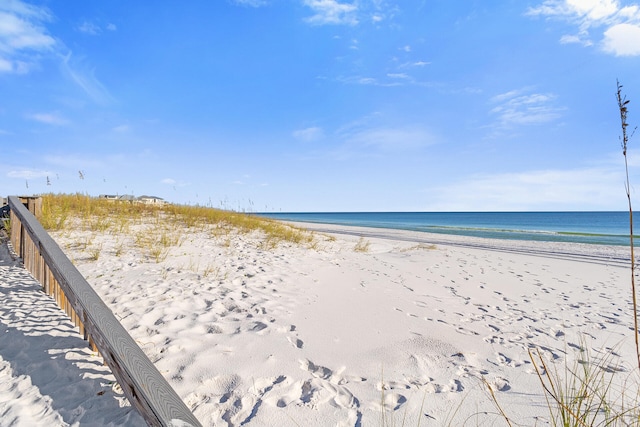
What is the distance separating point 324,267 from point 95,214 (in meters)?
7.55

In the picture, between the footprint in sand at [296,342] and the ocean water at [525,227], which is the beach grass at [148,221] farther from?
the ocean water at [525,227]

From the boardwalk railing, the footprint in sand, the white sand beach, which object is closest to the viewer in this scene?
the boardwalk railing

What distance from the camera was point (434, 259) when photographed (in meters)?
8.37

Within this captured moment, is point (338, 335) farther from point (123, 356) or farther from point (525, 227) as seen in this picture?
point (525, 227)

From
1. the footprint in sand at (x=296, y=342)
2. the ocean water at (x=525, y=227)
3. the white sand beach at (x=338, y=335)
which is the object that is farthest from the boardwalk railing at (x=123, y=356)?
the ocean water at (x=525, y=227)

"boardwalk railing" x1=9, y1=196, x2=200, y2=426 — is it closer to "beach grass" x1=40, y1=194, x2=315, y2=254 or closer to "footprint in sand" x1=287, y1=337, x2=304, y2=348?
"footprint in sand" x1=287, y1=337, x2=304, y2=348

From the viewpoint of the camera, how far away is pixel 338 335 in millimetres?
3125

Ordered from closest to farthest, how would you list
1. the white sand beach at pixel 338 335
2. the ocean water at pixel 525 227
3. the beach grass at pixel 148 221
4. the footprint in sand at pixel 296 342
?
the white sand beach at pixel 338 335 → the footprint in sand at pixel 296 342 → the beach grass at pixel 148 221 → the ocean water at pixel 525 227

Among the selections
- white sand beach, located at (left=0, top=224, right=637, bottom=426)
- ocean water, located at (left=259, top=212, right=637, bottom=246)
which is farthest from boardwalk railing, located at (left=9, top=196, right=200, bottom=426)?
ocean water, located at (left=259, top=212, right=637, bottom=246)

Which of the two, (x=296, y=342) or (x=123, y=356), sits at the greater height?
(x=123, y=356)

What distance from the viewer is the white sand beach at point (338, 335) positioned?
201 centimetres

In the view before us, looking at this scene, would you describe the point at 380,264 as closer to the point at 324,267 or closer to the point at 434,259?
the point at 324,267

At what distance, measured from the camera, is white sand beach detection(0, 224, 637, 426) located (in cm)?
201

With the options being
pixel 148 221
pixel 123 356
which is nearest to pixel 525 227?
pixel 148 221
